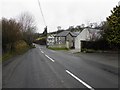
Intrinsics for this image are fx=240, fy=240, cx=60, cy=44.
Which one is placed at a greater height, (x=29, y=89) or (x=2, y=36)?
(x=2, y=36)

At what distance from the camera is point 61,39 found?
114 m

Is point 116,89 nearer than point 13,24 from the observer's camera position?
Yes

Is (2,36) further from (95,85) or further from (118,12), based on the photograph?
(95,85)

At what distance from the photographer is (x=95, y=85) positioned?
355 inches

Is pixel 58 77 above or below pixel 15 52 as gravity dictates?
above

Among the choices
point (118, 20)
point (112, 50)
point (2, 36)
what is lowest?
point (112, 50)

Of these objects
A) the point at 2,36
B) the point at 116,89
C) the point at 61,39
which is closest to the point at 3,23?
the point at 2,36

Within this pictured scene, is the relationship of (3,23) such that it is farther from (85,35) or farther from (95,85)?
(85,35)

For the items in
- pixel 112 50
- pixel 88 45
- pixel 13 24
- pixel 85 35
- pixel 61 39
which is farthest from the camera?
pixel 61 39

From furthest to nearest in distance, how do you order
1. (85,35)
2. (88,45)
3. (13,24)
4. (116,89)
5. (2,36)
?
(85,35) → (88,45) → (13,24) → (2,36) → (116,89)

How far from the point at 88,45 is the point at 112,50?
644 cm

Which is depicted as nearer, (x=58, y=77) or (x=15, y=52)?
(x=58, y=77)

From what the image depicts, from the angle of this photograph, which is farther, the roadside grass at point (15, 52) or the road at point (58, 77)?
the roadside grass at point (15, 52)

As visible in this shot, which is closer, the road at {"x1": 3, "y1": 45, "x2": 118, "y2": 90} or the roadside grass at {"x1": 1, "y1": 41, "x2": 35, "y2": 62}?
the road at {"x1": 3, "y1": 45, "x2": 118, "y2": 90}
